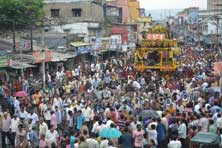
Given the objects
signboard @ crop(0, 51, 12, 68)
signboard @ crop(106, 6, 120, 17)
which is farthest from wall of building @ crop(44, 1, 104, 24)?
signboard @ crop(0, 51, 12, 68)

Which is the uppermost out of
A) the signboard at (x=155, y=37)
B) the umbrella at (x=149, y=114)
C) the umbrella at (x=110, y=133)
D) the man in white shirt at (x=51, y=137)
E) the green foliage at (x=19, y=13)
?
the green foliage at (x=19, y=13)

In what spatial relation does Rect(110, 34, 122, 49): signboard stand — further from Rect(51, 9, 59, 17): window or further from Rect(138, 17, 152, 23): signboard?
Rect(138, 17, 152, 23): signboard

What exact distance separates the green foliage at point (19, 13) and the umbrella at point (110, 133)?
2284 centimetres

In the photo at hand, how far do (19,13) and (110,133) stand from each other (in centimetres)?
2518

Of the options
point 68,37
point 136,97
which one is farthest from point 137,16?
point 136,97

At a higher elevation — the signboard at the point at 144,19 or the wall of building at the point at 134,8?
the wall of building at the point at 134,8

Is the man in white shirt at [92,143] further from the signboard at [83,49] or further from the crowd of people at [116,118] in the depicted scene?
the signboard at [83,49]

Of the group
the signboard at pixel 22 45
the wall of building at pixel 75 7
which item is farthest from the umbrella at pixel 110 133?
the wall of building at pixel 75 7

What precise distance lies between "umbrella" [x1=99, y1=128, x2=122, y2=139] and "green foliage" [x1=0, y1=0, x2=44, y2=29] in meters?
22.8

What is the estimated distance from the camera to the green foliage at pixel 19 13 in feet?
122

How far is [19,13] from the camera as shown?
125ft

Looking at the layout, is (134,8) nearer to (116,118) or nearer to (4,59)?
(4,59)

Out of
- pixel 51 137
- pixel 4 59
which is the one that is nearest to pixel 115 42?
pixel 4 59

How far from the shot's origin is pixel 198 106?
688 inches
